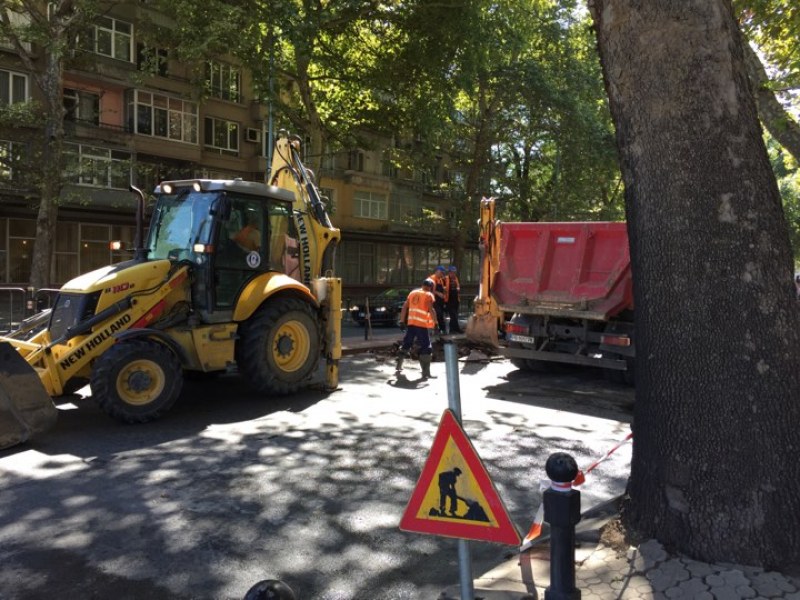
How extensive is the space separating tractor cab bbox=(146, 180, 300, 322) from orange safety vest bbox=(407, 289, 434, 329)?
9.04ft

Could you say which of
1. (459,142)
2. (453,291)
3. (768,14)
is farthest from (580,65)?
(768,14)

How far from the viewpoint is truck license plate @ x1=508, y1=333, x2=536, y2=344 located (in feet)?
33.5

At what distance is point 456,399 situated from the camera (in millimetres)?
2791

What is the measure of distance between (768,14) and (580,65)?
58.0 ft

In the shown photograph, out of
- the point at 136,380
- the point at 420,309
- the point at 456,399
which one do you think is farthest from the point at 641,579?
the point at 420,309

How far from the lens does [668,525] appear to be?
3.36 m

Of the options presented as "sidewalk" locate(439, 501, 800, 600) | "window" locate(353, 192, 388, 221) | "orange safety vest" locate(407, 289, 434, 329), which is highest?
"window" locate(353, 192, 388, 221)

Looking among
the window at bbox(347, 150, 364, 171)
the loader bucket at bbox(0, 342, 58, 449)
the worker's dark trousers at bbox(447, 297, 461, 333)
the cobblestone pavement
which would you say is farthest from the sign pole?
the window at bbox(347, 150, 364, 171)

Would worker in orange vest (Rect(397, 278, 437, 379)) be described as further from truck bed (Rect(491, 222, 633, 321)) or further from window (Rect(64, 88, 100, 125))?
window (Rect(64, 88, 100, 125))

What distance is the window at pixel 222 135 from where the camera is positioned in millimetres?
29938

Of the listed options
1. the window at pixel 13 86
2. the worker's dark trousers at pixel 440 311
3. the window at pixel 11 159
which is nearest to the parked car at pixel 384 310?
the worker's dark trousers at pixel 440 311

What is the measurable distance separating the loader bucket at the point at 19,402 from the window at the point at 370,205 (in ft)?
104

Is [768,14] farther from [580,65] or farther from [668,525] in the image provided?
[580,65]

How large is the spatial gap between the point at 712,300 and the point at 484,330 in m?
8.17
